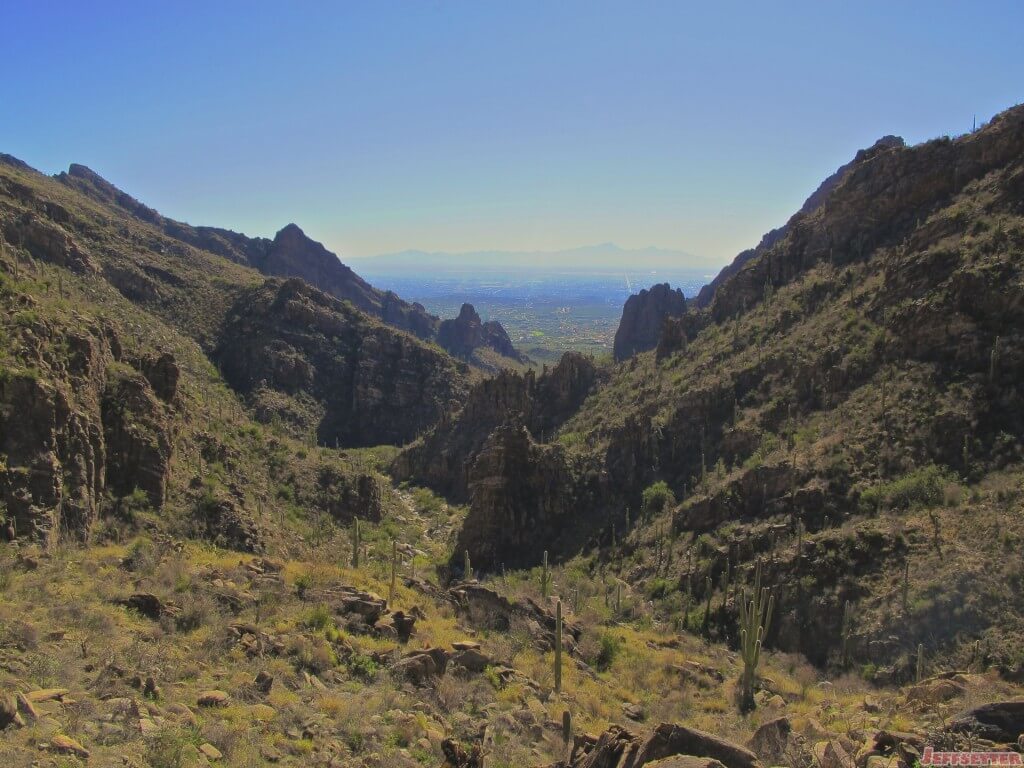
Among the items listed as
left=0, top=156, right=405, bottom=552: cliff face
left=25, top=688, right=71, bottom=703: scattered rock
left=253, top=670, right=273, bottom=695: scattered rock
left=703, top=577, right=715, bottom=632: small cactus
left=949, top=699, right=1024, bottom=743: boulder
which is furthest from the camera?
left=703, top=577, right=715, bottom=632: small cactus

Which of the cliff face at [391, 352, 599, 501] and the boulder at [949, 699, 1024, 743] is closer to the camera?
the boulder at [949, 699, 1024, 743]

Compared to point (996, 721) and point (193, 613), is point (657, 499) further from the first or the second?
point (996, 721)

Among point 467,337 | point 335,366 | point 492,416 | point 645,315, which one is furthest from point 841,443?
point 467,337

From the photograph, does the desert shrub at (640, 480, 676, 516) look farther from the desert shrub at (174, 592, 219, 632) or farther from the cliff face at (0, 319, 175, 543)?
the desert shrub at (174, 592, 219, 632)

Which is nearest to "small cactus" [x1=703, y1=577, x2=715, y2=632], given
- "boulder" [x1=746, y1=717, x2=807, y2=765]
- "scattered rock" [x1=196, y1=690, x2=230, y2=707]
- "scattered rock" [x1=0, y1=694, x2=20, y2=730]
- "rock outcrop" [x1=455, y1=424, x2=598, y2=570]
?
"rock outcrop" [x1=455, y1=424, x2=598, y2=570]

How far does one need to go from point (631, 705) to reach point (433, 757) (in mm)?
7524

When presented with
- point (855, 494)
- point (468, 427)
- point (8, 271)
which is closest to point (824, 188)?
point (468, 427)

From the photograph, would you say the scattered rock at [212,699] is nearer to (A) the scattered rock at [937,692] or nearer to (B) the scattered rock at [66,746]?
(B) the scattered rock at [66,746]

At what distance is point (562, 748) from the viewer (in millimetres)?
12805

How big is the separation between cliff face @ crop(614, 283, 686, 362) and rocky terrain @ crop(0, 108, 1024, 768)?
4628 cm

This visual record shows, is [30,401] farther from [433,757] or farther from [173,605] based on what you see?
[433,757]

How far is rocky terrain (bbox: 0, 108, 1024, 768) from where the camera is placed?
1104 cm

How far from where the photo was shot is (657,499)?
3706 cm

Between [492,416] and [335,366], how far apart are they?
24.5m
